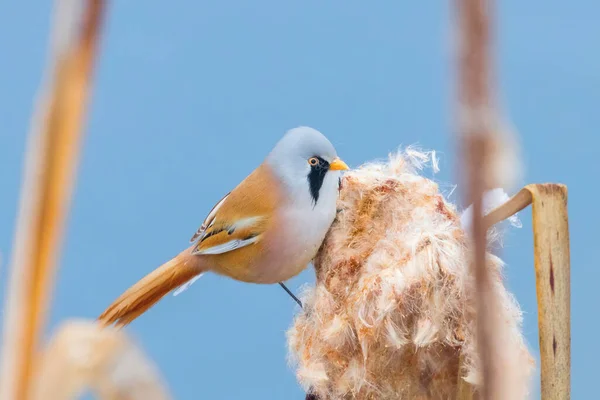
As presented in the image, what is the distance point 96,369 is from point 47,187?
118mm

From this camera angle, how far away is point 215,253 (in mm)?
1867

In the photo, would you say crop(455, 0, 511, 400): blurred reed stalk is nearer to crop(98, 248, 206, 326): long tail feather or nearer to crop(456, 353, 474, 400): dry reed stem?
crop(456, 353, 474, 400): dry reed stem

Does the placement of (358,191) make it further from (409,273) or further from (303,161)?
(409,273)

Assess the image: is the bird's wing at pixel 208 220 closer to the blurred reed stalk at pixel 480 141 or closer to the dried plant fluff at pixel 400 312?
the dried plant fluff at pixel 400 312

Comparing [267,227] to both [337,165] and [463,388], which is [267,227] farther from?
[463,388]

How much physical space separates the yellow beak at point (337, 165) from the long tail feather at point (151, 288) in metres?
0.48

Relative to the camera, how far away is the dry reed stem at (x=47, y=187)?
28cm

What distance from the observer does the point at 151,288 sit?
1791mm

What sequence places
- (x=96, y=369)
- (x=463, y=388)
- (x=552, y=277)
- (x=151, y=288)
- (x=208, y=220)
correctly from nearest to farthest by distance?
1. (x=96, y=369)
2. (x=552, y=277)
3. (x=463, y=388)
4. (x=151, y=288)
5. (x=208, y=220)

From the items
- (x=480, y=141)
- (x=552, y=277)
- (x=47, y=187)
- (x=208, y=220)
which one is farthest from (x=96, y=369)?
(x=208, y=220)

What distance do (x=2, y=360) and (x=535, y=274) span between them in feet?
2.93

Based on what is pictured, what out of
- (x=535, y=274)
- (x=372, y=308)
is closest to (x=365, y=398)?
(x=372, y=308)

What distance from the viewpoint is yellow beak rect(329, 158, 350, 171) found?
65.3 inches

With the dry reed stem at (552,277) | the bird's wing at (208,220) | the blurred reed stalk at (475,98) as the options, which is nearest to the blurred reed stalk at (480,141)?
the blurred reed stalk at (475,98)
